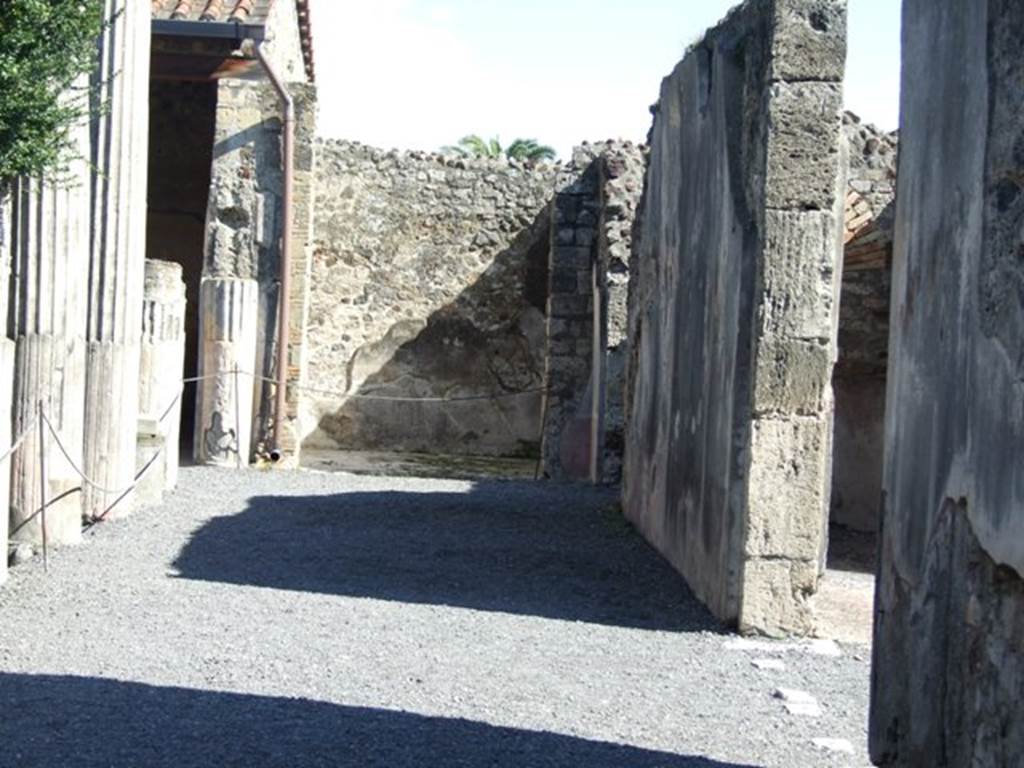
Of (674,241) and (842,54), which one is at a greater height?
(842,54)

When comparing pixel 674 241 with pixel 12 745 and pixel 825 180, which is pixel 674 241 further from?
pixel 12 745

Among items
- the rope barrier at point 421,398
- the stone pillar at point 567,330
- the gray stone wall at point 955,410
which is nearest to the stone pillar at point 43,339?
the gray stone wall at point 955,410

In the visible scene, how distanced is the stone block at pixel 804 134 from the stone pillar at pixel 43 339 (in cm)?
343

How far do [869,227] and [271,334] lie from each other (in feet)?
20.9

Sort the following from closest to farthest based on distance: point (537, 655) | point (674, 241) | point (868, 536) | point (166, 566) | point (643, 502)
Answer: point (537, 655) → point (166, 566) → point (674, 241) → point (643, 502) → point (868, 536)

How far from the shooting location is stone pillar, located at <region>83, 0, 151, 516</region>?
9125mm

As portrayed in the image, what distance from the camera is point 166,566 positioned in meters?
7.95

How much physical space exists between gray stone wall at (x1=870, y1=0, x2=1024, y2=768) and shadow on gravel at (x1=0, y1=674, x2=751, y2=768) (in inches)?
35.2

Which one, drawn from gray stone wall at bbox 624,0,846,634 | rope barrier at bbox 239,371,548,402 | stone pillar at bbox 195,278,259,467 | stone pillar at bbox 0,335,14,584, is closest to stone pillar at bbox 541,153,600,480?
rope barrier at bbox 239,371,548,402

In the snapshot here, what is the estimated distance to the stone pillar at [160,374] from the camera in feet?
34.2

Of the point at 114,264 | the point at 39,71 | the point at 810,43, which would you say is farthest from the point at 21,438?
the point at 810,43

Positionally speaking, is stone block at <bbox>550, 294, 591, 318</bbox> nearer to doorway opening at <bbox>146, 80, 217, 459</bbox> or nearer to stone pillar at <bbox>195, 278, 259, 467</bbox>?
stone pillar at <bbox>195, 278, 259, 467</bbox>

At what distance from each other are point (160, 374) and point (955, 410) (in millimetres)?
7888

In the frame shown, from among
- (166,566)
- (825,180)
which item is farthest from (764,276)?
(166,566)
